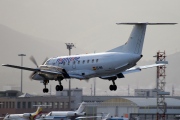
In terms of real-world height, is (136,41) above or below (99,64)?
above

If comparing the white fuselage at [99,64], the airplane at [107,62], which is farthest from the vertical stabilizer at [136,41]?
the white fuselage at [99,64]

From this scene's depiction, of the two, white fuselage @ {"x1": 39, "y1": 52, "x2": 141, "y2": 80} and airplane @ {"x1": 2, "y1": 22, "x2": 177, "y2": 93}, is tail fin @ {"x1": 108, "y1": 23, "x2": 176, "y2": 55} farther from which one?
white fuselage @ {"x1": 39, "y1": 52, "x2": 141, "y2": 80}

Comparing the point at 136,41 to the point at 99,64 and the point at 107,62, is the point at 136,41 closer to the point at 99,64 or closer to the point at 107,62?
the point at 107,62

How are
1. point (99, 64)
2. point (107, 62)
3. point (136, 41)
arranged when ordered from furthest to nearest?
1. point (99, 64)
2. point (136, 41)
3. point (107, 62)

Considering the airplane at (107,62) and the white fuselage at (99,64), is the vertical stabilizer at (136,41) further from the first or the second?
the white fuselage at (99,64)

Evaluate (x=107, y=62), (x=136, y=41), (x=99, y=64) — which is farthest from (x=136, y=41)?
(x=99, y=64)

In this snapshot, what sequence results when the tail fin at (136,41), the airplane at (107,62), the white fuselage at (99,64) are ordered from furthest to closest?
the tail fin at (136,41)
the airplane at (107,62)
the white fuselage at (99,64)

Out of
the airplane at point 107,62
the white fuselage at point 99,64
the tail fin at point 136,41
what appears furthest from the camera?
the tail fin at point 136,41

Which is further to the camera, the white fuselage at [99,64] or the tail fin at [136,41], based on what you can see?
the tail fin at [136,41]

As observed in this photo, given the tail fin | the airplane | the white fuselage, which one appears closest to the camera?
the white fuselage

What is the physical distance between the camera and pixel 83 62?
107562mm

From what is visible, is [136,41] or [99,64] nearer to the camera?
[136,41]

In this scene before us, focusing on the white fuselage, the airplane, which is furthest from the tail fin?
the white fuselage

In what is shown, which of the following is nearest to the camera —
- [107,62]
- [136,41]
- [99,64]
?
[107,62]
